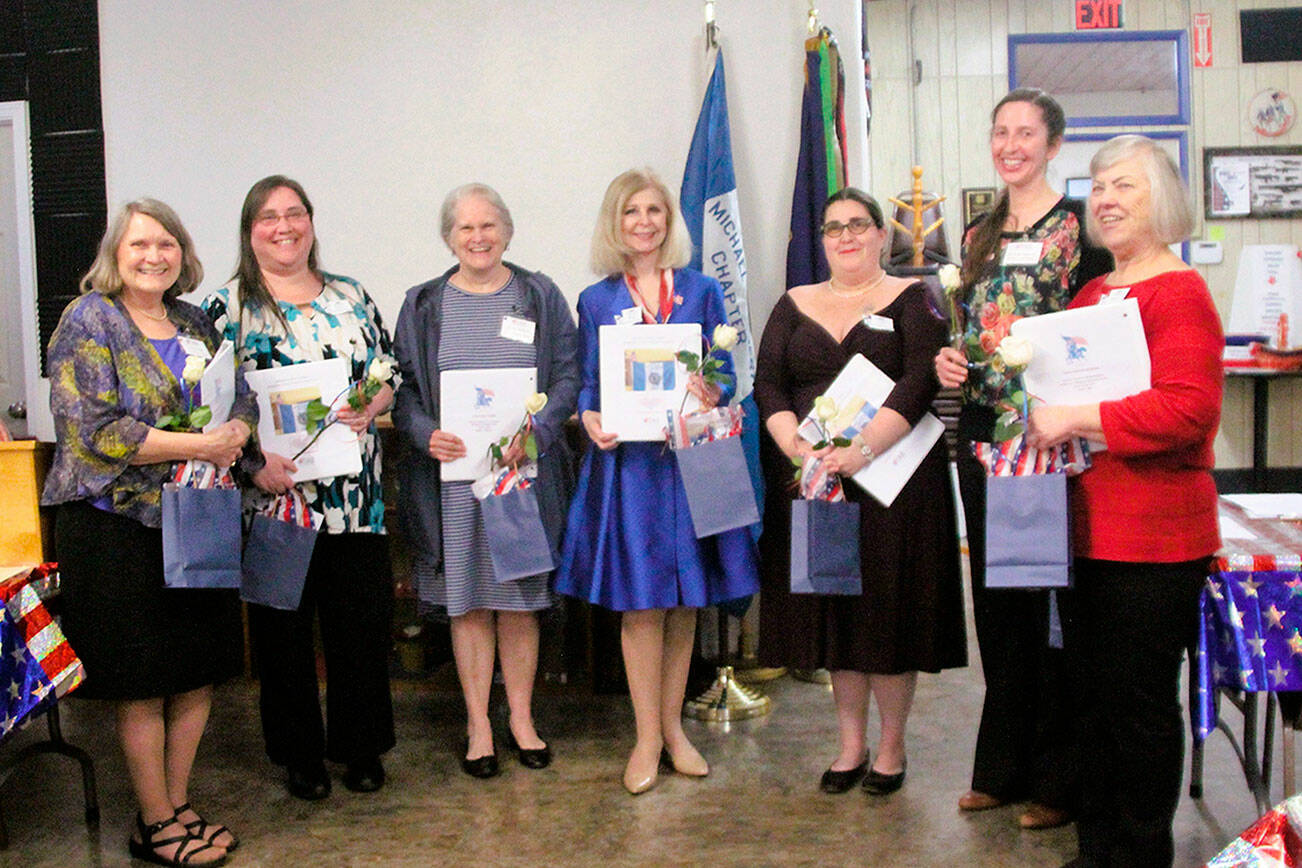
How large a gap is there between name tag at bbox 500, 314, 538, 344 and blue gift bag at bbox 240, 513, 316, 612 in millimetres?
790

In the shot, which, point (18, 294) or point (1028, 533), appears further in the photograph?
point (18, 294)

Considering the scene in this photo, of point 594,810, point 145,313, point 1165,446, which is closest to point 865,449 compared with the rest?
point 1165,446

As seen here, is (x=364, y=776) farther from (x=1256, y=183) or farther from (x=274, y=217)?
(x=1256, y=183)

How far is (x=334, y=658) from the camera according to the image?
3.14m

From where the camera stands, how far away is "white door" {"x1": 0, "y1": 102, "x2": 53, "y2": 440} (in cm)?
477

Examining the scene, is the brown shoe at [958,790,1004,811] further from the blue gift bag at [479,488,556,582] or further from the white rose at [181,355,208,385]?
the white rose at [181,355,208,385]

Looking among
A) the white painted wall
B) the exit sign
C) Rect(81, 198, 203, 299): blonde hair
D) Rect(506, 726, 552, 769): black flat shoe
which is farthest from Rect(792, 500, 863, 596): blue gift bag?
the exit sign

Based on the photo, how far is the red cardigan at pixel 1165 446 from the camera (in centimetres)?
222

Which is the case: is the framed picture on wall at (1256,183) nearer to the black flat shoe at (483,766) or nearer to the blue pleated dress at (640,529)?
the blue pleated dress at (640,529)

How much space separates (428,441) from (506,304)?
0.46 metres

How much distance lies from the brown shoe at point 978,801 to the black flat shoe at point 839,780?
12.0 inches

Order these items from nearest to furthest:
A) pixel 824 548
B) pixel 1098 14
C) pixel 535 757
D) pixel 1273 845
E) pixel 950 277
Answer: pixel 1273 845
pixel 950 277
pixel 824 548
pixel 535 757
pixel 1098 14

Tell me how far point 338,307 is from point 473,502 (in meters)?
0.67

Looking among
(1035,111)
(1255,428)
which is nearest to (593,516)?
(1035,111)
